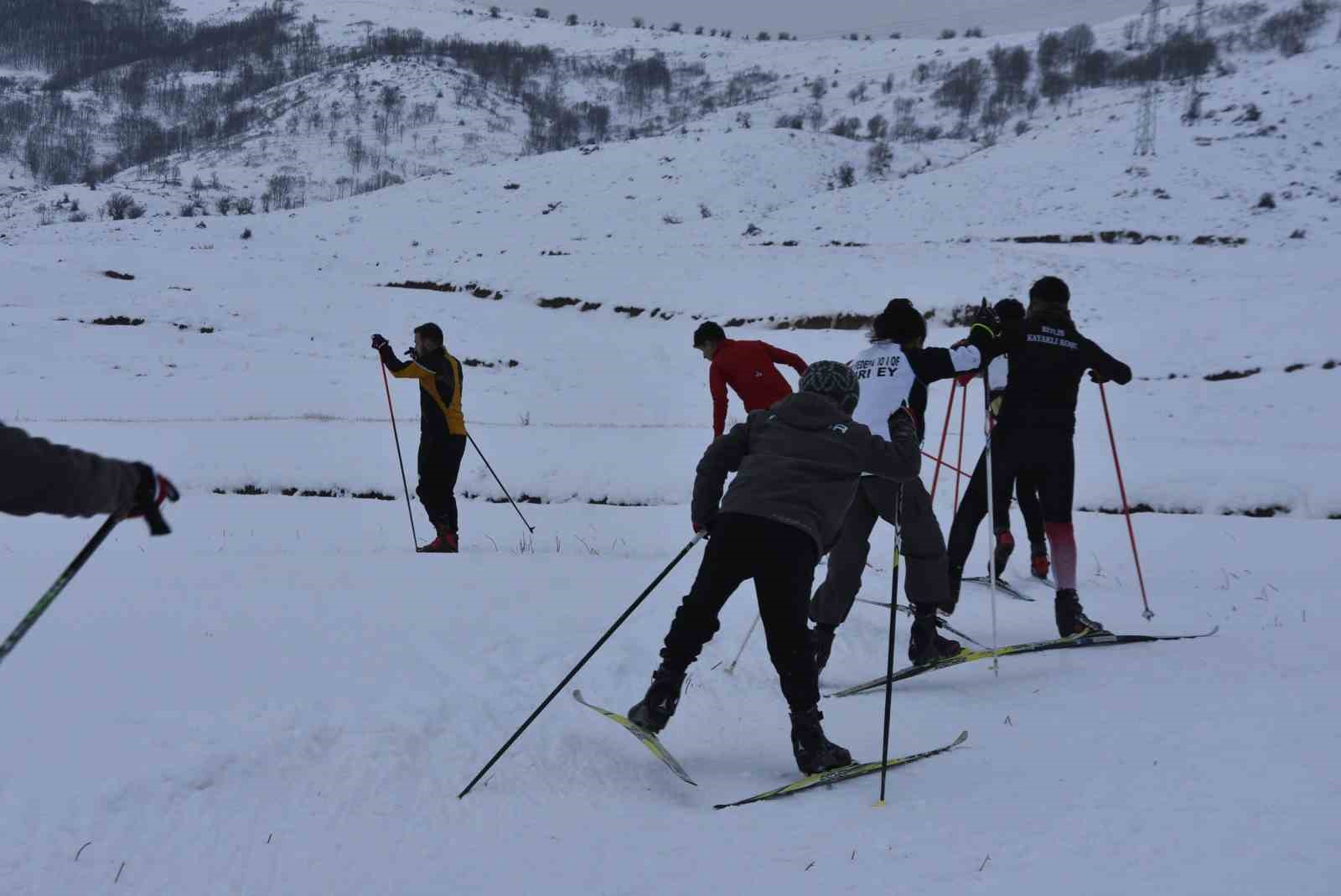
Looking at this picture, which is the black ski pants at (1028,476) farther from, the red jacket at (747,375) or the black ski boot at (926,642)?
the red jacket at (747,375)

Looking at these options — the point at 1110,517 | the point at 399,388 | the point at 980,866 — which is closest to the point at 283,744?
the point at 980,866

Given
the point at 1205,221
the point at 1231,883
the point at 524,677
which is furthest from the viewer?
the point at 1205,221

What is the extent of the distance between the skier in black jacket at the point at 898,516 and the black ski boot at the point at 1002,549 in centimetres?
244

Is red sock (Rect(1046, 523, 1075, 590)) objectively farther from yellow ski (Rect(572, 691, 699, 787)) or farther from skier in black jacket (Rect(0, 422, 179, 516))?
skier in black jacket (Rect(0, 422, 179, 516))

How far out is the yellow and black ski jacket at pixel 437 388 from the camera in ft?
28.1

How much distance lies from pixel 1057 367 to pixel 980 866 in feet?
13.1

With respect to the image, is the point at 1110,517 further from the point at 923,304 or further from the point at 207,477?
Answer: the point at 923,304

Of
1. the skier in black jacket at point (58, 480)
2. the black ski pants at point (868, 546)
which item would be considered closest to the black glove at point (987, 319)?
the black ski pants at point (868, 546)

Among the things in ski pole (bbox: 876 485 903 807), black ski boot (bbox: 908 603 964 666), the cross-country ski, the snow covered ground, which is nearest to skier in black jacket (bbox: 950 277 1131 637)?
the cross-country ski

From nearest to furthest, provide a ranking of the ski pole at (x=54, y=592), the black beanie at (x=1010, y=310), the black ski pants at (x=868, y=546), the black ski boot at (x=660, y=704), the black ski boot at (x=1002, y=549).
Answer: the ski pole at (x=54, y=592) → the black ski boot at (x=660, y=704) → the black ski pants at (x=868, y=546) → the black beanie at (x=1010, y=310) → the black ski boot at (x=1002, y=549)

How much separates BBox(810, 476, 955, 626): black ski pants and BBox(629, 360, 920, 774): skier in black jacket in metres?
0.90

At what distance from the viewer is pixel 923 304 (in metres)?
27.2

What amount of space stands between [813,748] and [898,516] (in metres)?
1.66

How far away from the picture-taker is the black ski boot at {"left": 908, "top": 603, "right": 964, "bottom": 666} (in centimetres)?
563
